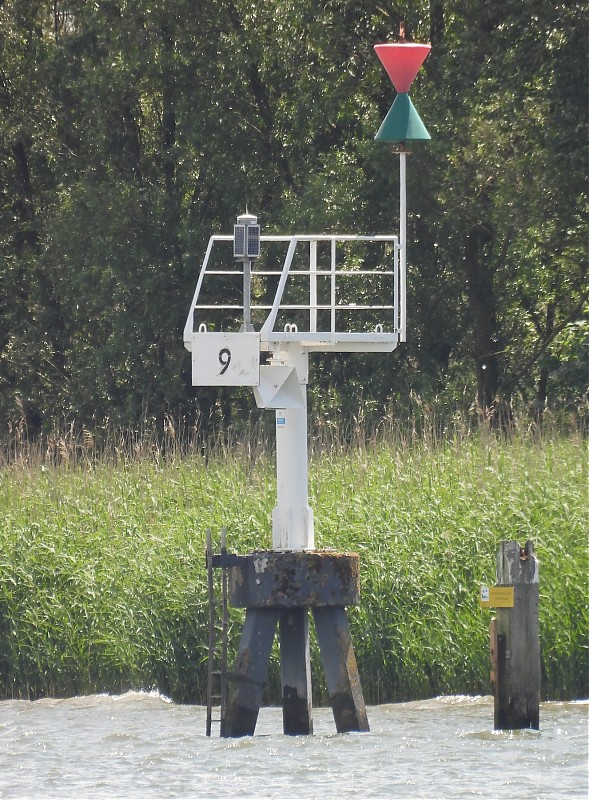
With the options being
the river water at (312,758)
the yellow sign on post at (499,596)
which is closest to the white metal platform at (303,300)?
the yellow sign on post at (499,596)

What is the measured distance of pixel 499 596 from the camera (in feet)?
32.1

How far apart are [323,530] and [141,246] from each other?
41.8ft

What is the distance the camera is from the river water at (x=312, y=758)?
29.5 feet

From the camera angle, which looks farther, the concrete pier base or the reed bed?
the reed bed

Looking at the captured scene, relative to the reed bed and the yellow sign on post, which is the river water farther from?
the yellow sign on post

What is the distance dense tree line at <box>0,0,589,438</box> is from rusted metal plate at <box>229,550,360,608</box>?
9064mm

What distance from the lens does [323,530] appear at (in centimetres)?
1283

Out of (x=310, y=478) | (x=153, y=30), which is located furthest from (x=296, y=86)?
(x=310, y=478)

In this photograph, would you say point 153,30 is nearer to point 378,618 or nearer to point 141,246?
point 141,246

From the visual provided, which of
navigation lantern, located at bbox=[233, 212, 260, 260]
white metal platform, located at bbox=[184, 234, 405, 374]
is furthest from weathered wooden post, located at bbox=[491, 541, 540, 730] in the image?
navigation lantern, located at bbox=[233, 212, 260, 260]

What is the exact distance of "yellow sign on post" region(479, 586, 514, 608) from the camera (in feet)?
32.1

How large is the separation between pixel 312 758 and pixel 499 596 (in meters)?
1.53

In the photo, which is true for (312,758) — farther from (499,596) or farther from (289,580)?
(499,596)

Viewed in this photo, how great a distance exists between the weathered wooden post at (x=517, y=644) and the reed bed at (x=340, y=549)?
5.36ft
